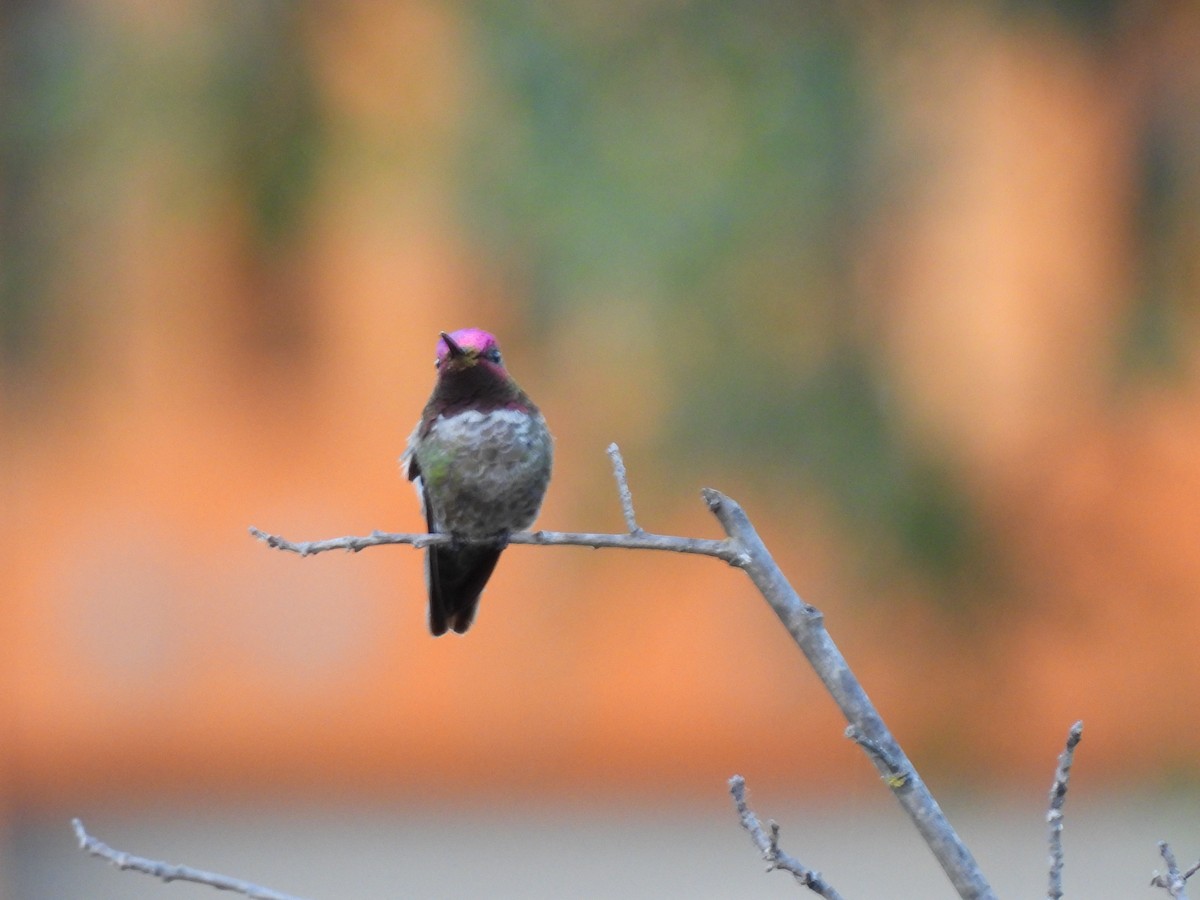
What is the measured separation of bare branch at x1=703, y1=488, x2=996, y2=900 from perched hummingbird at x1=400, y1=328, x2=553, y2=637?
797 mm

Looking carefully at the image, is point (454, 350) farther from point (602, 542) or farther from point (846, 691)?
point (846, 691)

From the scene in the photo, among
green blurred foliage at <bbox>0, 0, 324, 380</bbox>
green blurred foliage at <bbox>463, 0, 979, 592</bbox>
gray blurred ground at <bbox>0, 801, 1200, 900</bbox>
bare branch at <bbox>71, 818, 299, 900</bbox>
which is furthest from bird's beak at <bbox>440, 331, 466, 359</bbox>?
gray blurred ground at <bbox>0, 801, 1200, 900</bbox>

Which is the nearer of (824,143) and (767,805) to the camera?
(824,143)

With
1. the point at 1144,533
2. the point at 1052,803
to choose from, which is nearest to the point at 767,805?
the point at 1144,533

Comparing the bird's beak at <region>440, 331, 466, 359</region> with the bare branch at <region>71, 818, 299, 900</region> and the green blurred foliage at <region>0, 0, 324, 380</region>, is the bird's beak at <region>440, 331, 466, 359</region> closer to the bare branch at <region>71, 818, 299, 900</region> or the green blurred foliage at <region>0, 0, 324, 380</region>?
the bare branch at <region>71, 818, 299, 900</region>

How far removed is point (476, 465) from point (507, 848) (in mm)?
4922

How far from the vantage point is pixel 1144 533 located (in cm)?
372

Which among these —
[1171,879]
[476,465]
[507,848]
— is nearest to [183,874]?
[1171,879]

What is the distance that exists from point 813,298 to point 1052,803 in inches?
89.8

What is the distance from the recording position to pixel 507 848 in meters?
6.72

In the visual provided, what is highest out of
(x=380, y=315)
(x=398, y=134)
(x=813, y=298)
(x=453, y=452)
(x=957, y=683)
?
(x=380, y=315)

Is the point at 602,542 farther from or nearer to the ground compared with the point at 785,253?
nearer to the ground

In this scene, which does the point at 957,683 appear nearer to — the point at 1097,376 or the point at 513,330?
the point at 1097,376

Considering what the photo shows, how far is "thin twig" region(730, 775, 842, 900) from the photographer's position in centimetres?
124
